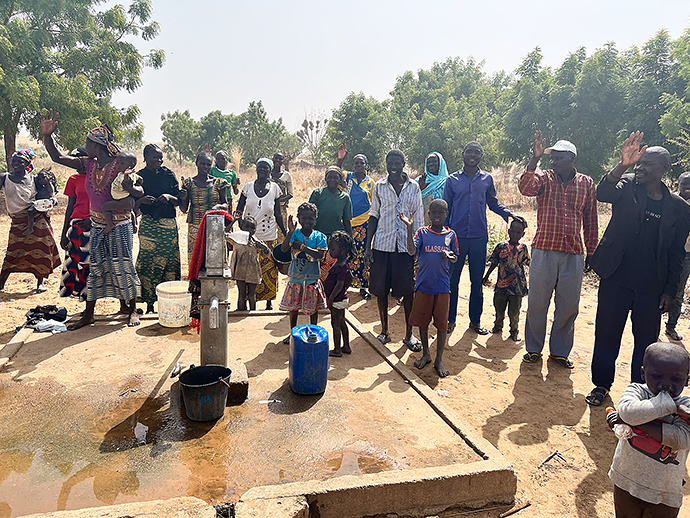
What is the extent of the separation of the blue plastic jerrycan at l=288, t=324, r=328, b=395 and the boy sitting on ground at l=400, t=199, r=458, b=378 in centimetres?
129

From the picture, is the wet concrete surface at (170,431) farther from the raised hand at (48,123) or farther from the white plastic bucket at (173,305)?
the raised hand at (48,123)

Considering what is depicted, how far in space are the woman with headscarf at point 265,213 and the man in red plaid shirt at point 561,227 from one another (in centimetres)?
299

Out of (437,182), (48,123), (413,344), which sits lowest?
(413,344)

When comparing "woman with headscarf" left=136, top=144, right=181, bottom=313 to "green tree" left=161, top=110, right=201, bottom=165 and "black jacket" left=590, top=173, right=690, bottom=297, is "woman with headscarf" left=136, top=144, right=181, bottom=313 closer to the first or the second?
"black jacket" left=590, top=173, right=690, bottom=297

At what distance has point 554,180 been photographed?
452cm

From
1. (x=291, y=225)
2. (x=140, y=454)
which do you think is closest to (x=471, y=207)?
(x=291, y=225)

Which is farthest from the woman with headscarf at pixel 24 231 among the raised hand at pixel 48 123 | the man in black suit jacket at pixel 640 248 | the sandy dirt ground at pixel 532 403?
the man in black suit jacket at pixel 640 248

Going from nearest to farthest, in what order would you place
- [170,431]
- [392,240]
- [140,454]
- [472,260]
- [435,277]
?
[140,454]
[170,431]
[435,277]
[392,240]
[472,260]

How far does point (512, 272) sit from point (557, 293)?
99cm

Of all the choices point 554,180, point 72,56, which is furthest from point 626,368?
point 72,56

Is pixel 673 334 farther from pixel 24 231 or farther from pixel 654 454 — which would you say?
pixel 24 231

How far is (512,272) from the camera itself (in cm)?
556

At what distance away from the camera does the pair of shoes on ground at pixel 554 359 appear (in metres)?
4.86

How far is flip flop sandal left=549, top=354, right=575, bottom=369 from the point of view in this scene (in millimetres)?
4846
